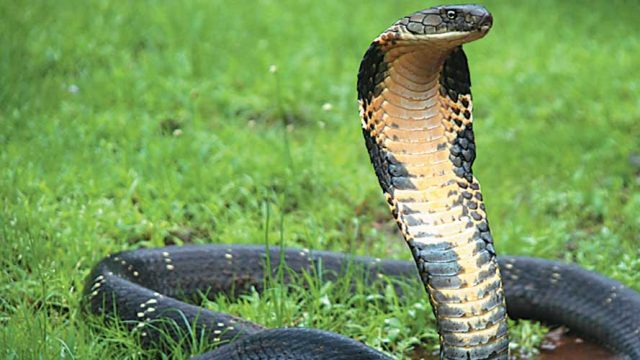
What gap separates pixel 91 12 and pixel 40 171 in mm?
3067

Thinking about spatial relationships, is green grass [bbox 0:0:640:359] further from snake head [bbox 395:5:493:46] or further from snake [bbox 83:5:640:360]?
snake head [bbox 395:5:493:46]

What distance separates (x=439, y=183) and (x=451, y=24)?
22.1 inches

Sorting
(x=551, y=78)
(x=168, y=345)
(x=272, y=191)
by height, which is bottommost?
(x=168, y=345)

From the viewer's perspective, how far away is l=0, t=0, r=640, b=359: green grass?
4328mm

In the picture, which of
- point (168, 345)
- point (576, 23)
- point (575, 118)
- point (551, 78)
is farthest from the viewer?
point (576, 23)

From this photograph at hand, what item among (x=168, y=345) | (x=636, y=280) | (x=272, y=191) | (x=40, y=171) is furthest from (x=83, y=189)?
(x=636, y=280)

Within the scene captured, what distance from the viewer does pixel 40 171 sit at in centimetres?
536

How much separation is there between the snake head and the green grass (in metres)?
1.44

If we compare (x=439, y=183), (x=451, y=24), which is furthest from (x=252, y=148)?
(x=451, y=24)

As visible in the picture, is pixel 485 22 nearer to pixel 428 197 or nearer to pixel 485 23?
pixel 485 23

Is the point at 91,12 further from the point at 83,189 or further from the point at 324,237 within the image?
the point at 324,237

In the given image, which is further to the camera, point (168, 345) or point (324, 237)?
point (324, 237)

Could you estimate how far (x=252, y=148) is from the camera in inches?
241

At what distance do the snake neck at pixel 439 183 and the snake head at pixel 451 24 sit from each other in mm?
165
